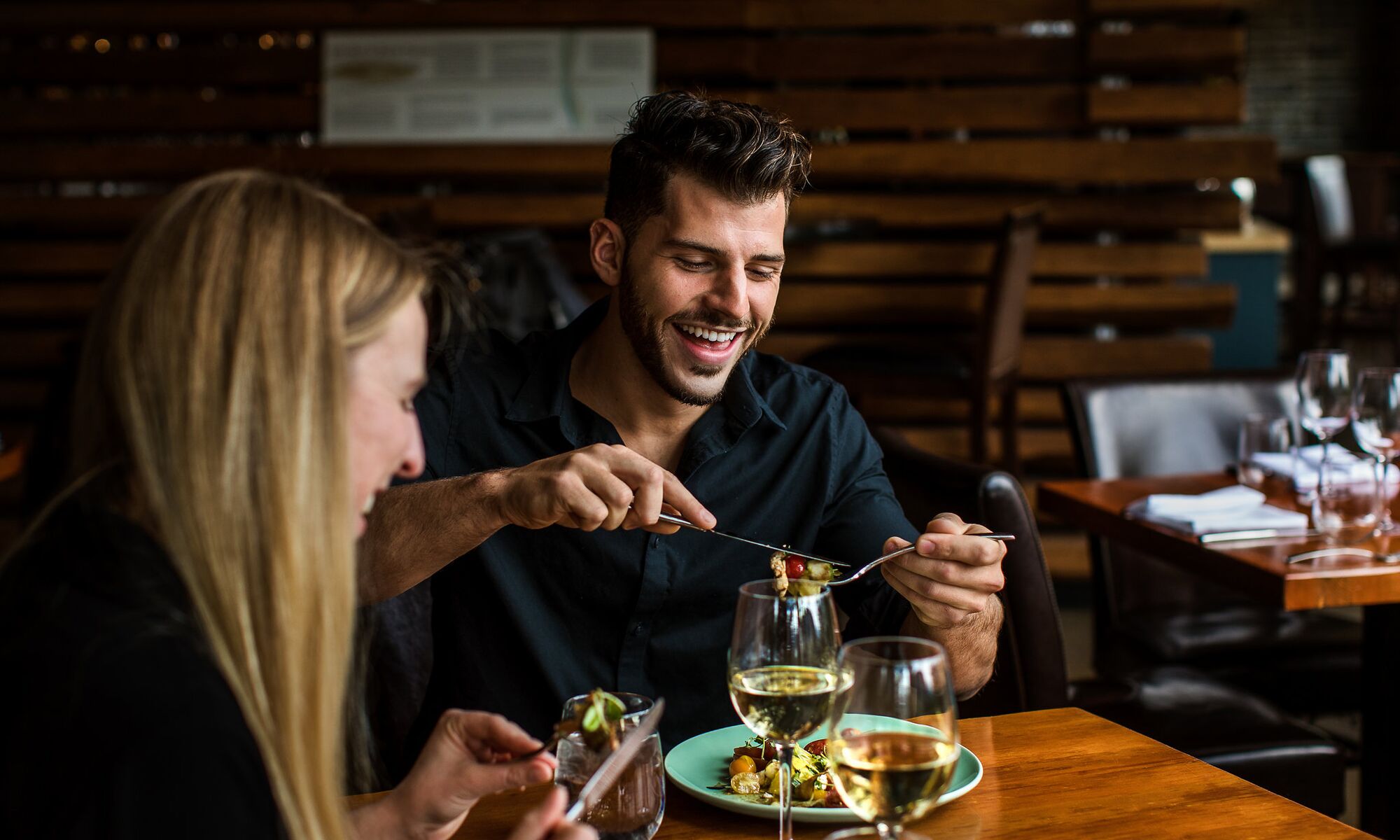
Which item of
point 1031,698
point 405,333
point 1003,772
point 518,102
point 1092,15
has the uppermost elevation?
point 1092,15

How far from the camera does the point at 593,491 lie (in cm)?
148

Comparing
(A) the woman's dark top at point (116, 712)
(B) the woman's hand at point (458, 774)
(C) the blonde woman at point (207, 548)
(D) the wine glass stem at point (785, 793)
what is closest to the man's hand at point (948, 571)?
(D) the wine glass stem at point (785, 793)

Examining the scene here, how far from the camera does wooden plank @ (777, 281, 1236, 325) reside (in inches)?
214

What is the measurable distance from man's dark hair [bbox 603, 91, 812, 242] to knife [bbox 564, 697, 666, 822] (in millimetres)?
942

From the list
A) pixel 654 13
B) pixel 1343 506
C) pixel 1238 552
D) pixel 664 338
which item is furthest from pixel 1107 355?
pixel 664 338

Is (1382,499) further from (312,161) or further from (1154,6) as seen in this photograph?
(312,161)

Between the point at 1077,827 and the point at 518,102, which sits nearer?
the point at 1077,827

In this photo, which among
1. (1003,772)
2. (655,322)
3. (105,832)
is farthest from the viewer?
(655,322)

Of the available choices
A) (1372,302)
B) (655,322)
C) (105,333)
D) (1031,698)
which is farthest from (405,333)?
(1372,302)

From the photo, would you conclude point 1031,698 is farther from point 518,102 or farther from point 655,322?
point 518,102

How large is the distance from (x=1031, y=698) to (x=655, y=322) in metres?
0.84

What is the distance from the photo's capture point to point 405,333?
3.32 ft

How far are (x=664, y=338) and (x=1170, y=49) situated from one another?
13.4 feet

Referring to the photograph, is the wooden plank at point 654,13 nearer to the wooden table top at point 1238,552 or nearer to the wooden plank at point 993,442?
the wooden plank at point 993,442
